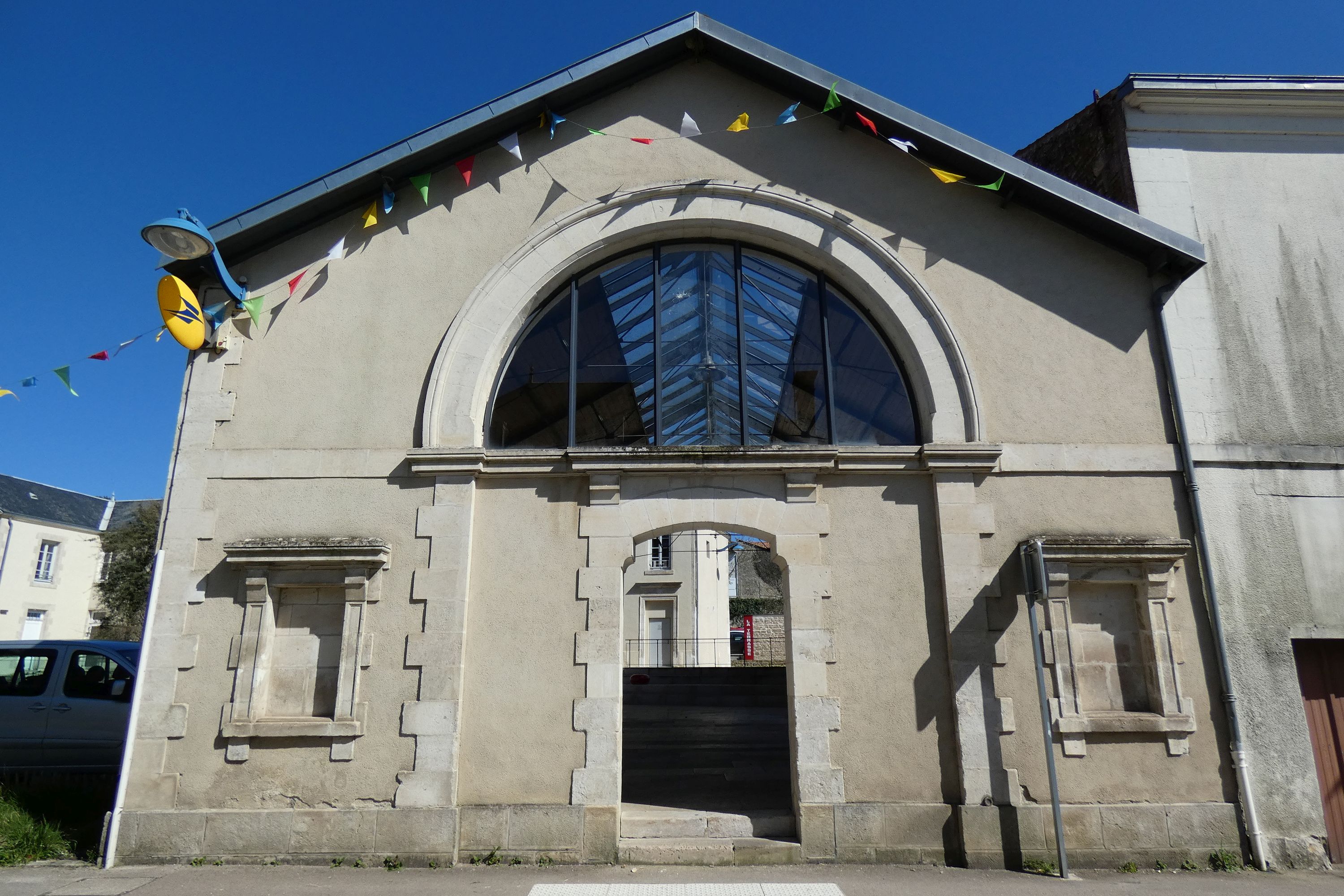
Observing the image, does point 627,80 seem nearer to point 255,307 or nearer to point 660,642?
point 255,307

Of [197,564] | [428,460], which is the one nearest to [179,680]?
[197,564]

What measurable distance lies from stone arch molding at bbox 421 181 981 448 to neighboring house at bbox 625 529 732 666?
20.0 m

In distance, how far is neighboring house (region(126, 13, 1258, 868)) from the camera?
258 inches

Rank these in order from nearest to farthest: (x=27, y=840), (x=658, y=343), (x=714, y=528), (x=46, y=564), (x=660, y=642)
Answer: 1. (x=27, y=840)
2. (x=714, y=528)
3. (x=658, y=343)
4. (x=660, y=642)
5. (x=46, y=564)

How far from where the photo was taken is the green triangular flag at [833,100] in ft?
24.8

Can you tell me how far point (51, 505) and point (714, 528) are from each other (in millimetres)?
35182

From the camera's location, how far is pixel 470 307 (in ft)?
24.8

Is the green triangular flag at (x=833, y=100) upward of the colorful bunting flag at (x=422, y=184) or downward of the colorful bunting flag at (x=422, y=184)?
upward

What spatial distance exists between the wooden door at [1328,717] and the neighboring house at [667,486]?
3.06ft

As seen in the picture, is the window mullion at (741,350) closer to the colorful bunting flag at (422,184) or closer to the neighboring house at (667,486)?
the neighboring house at (667,486)

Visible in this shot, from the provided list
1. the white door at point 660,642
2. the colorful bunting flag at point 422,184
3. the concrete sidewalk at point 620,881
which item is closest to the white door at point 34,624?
the white door at point 660,642

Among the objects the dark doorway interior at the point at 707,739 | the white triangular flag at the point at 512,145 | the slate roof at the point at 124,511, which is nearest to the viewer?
the white triangular flag at the point at 512,145

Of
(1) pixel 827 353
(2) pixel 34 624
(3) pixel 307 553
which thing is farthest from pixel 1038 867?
(2) pixel 34 624

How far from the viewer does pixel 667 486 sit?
23.7ft
